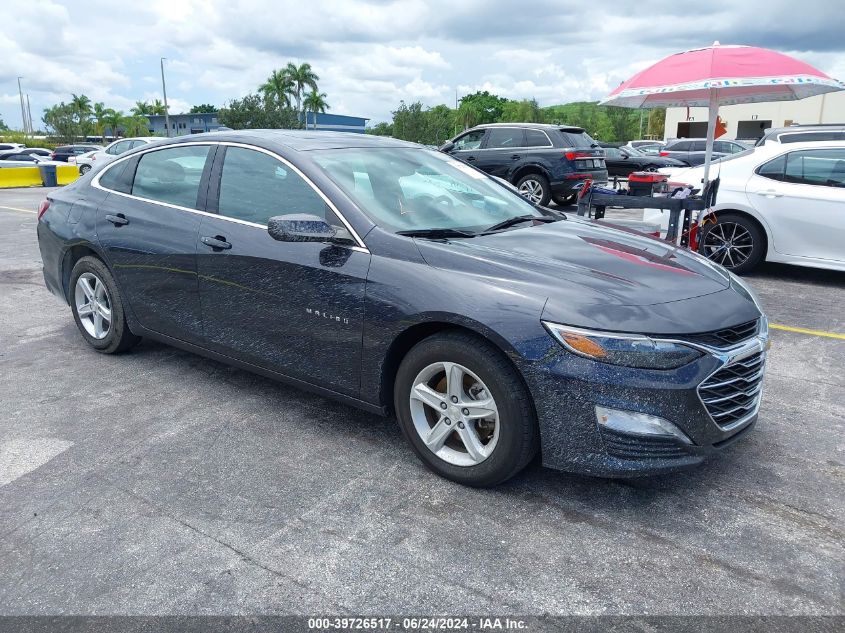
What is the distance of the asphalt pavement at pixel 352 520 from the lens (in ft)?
8.24

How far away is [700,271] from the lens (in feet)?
11.3

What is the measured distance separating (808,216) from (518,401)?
18.7ft

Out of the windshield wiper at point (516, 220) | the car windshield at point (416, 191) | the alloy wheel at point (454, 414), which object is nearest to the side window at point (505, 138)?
the car windshield at point (416, 191)

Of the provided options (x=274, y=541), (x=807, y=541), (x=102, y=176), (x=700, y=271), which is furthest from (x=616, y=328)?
(x=102, y=176)

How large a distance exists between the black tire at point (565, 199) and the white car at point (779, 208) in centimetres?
517

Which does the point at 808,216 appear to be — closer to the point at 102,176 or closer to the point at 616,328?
the point at 616,328

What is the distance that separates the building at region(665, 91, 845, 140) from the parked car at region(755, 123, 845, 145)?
60848mm

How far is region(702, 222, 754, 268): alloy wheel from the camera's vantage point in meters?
7.71

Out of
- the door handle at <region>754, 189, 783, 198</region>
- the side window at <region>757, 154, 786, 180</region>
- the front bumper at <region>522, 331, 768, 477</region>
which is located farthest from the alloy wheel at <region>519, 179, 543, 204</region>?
the front bumper at <region>522, 331, 768, 477</region>

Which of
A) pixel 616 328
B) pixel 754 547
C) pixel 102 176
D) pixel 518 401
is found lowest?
pixel 754 547

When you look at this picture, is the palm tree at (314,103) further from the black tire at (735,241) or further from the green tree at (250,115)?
the black tire at (735,241)

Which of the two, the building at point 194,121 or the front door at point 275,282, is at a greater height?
the building at point 194,121

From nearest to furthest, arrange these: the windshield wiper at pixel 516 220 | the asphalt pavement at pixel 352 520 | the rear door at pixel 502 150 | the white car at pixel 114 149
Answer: the asphalt pavement at pixel 352 520 → the windshield wiper at pixel 516 220 → the rear door at pixel 502 150 → the white car at pixel 114 149

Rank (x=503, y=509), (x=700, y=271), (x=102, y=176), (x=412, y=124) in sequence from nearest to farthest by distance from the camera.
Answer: (x=503, y=509) < (x=700, y=271) < (x=102, y=176) < (x=412, y=124)
